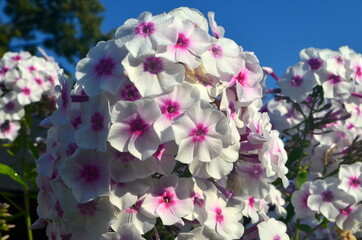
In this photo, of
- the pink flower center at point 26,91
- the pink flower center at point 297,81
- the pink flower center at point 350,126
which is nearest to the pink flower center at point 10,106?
the pink flower center at point 26,91

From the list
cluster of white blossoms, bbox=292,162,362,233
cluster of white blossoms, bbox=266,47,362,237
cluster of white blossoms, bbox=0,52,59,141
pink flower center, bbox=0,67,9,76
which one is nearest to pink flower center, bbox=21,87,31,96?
cluster of white blossoms, bbox=0,52,59,141

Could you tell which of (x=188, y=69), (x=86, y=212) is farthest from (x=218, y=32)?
(x=86, y=212)

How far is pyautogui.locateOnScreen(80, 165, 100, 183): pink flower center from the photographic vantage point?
136 cm

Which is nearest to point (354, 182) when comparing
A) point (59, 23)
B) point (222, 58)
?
point (222, 58)

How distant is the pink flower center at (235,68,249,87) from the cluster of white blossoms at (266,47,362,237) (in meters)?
1.11

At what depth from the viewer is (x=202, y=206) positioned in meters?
1.47

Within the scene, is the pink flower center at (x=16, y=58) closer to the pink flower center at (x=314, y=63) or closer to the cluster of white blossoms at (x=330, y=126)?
the cluster of white blossoms at (x=330, y=126)

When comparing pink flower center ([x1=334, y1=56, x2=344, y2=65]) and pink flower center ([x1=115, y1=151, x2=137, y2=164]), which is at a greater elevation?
pink flower center ([x1=334, y1=56, x2=344, y2=65])

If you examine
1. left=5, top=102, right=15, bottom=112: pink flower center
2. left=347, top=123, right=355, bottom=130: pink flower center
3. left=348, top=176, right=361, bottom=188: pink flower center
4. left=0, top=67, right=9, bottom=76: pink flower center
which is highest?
left=0, top=67, right=9, bottom=76: pink flower center

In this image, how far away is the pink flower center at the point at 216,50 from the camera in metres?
1.46

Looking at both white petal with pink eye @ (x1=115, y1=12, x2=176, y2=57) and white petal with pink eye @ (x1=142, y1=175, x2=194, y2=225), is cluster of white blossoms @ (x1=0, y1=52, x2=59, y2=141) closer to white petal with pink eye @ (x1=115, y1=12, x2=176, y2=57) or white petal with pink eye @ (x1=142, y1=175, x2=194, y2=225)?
white petal with pink eye @ (x1=115, y1=12, x2=176, y2=57)

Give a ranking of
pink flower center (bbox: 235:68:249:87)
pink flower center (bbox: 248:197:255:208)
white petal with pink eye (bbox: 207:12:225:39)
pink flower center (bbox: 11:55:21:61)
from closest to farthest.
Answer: pink flower center (bbox: 235:68:249:87)
white petal with pink eye (bbox: 207:12:225:39)
pink flower center (bbox: 248:197:255:208)
pink flower center (bbox: 11:55:21:61)

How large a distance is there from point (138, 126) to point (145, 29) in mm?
272

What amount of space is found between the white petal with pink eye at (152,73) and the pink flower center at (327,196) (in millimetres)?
1375
